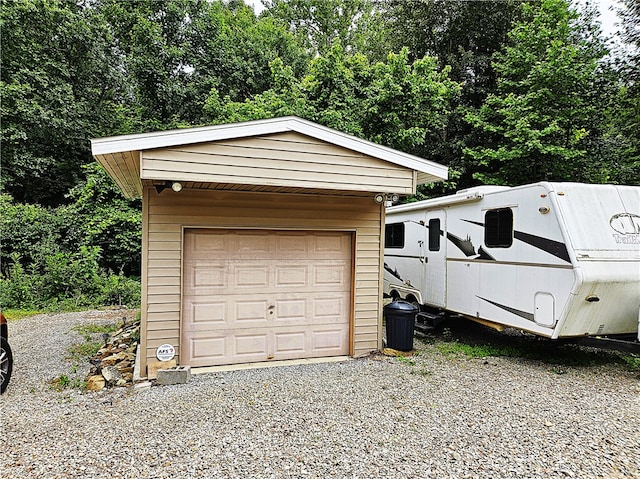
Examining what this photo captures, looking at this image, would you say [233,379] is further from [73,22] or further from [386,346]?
[73,22]

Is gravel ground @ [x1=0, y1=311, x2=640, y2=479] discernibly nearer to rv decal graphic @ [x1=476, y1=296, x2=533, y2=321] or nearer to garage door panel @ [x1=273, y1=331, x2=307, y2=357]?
garage door panel @ [x1=273, y1=331, x2=307, y2=357]

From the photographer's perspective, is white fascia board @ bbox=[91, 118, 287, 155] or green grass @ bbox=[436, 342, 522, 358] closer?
white fascia board @ bbox=[91, 118, 287, 155]

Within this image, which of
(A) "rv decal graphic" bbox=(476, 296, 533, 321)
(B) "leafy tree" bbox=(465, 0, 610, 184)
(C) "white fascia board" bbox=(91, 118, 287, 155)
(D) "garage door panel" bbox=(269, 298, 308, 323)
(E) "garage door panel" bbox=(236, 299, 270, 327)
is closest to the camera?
(C) "white fascia board" bbox=(91, 118, 287, 155)

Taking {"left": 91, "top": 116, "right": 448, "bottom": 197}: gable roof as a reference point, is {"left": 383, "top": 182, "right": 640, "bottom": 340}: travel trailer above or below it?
below

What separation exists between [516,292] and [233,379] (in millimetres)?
4217

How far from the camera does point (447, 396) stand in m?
4.81

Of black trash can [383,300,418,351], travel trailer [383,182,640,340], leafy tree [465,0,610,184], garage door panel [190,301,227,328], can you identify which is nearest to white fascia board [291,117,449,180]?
travel trailer [383,182,640,340]

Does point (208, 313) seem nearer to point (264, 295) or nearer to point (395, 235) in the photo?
point (264, 295)

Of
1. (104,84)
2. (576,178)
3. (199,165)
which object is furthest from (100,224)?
(576,178)

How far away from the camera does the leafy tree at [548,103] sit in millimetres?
12211

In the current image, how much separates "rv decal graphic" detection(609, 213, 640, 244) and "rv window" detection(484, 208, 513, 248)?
49.6 inches

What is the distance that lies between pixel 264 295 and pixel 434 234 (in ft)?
12.3

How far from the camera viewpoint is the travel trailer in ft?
A: 17.1

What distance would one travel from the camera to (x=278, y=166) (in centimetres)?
527
